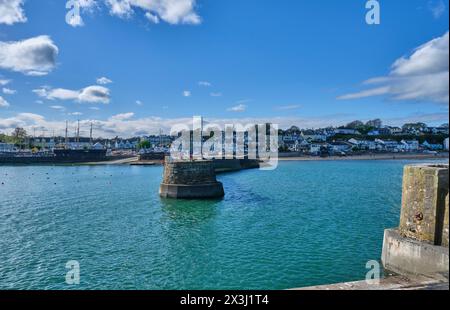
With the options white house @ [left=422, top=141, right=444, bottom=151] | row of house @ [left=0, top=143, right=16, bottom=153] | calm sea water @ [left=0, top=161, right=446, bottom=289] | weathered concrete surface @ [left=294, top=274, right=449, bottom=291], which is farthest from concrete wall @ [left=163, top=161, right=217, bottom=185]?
white house @ [left=422, top=141, right=444, bottom=151]

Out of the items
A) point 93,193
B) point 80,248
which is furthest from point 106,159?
point 80,248

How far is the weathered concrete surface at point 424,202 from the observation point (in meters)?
10.6

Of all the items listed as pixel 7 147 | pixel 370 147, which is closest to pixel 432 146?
pixel 370 147

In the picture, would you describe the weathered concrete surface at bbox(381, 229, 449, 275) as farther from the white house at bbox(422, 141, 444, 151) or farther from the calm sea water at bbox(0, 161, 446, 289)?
the white house at bbox(422, 141, 444, 151)

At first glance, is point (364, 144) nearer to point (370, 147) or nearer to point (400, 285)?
point (370, 147)

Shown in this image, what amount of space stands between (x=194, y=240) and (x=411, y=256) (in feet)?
38.9

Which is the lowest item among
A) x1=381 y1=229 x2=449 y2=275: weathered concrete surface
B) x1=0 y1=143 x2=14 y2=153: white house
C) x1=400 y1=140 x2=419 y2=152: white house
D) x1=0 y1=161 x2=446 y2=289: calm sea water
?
x1=0 y1=161 x2=446 y2=289: calm sea water

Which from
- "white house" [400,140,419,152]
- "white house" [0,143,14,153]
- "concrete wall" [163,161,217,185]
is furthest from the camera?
"white house" [400,140,419,152]

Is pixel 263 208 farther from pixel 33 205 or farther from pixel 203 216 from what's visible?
pixel 33 205

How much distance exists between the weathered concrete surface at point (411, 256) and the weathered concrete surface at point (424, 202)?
11.9 inches

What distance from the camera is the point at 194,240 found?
777 inches

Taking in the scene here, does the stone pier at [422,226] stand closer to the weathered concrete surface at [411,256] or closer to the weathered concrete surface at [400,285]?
the weathered concrete surface at [411,256]

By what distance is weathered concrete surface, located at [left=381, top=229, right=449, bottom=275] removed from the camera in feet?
33.5
